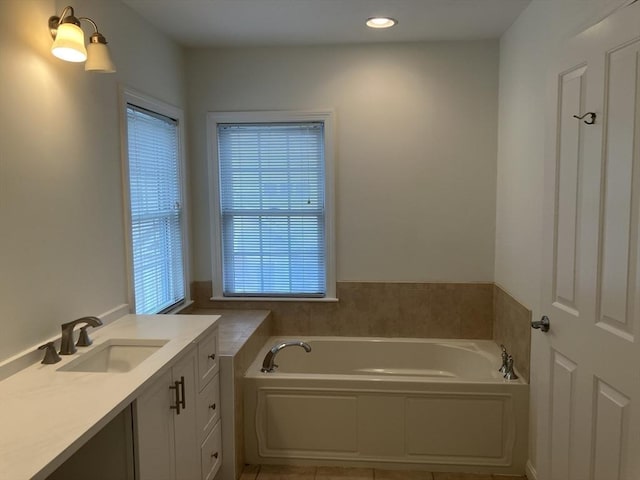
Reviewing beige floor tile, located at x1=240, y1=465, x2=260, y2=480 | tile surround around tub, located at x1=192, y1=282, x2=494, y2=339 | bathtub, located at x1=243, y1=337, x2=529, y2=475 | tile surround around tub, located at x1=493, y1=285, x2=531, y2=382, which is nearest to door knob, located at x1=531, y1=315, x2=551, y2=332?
tile surround around tub, located at x1=493, y1=285, x2=531, y2=382

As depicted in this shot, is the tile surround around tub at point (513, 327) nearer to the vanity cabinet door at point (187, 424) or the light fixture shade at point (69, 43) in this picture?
the vanity cabinet door at point (187, 424)

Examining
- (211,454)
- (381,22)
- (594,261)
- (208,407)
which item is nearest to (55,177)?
(208,407)

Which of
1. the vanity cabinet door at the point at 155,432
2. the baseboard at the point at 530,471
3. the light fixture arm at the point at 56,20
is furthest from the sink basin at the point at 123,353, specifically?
the baseboard at the point at 530,471

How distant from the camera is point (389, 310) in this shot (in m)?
3.46

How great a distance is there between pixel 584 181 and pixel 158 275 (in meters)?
2.33

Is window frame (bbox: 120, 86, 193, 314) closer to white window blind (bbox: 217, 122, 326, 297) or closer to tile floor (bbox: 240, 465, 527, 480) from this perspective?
white window blind (bbox: 217, 122, 326, 297)

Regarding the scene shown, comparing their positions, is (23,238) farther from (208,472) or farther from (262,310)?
(262,310)

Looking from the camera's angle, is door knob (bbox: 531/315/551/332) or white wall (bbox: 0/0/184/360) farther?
door knob (bbox: 531/315/551/332)

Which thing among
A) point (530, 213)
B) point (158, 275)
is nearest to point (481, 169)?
point (530, 213)

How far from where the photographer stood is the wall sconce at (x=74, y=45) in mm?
1747

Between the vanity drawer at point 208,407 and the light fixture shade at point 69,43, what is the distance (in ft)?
4.83

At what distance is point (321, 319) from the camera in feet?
11.5

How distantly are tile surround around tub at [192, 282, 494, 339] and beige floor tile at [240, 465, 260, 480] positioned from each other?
983 mm

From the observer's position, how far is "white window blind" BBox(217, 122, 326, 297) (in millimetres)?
3443
